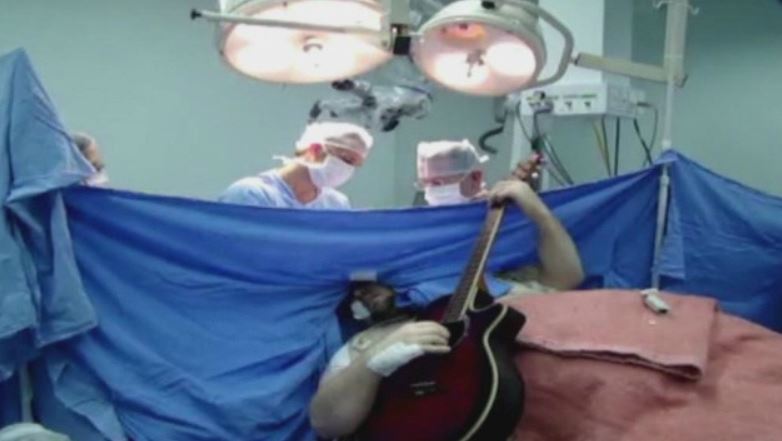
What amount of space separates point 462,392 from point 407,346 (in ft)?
0.59

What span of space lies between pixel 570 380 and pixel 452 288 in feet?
1.47

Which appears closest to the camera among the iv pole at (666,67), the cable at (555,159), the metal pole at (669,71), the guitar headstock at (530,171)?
the iv pole at (666,67)

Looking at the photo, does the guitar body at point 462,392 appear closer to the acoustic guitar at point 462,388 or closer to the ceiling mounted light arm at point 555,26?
the acoustic guitar at point 462,388

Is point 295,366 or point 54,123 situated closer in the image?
point 54,123

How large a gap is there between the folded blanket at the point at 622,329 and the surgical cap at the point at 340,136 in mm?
832

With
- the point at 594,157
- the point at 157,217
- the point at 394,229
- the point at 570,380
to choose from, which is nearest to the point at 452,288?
the point at 394,229

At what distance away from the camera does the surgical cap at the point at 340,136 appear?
2.53m

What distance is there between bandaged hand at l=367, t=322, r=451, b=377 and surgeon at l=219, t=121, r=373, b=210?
0.84m

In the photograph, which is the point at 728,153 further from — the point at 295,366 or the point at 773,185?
the point at 295,366

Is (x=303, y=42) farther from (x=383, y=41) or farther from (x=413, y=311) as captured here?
(x=413, y=311)

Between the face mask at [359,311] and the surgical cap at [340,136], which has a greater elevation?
the surgical cap at [340,136]

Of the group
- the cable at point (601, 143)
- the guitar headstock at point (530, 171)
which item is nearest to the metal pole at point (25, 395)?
the guitar headstock at point (530, 171)

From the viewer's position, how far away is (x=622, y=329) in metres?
1.81

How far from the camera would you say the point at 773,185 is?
13.6 ft
